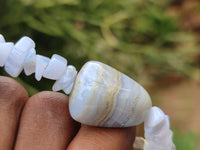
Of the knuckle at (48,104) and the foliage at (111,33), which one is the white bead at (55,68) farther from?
the foliage at (111,33)

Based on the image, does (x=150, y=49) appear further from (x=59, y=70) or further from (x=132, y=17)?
(x=59, y=70)

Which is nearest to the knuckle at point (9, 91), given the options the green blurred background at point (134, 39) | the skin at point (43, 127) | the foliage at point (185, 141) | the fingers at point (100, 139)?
the skin at point (43, 127)

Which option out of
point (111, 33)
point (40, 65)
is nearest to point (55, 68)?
point (40, 65)

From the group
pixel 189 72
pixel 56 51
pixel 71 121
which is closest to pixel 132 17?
pixel 189 72

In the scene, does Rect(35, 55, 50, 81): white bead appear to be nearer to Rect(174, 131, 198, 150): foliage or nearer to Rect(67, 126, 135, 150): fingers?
Rect(67, 126, 135, 150): fingers

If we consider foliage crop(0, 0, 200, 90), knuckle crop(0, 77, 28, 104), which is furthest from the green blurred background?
knuckle crop(0, 77, 28, 104)

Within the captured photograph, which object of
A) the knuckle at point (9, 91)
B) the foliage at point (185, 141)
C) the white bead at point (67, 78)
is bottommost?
the foliage at point (185, 141)
